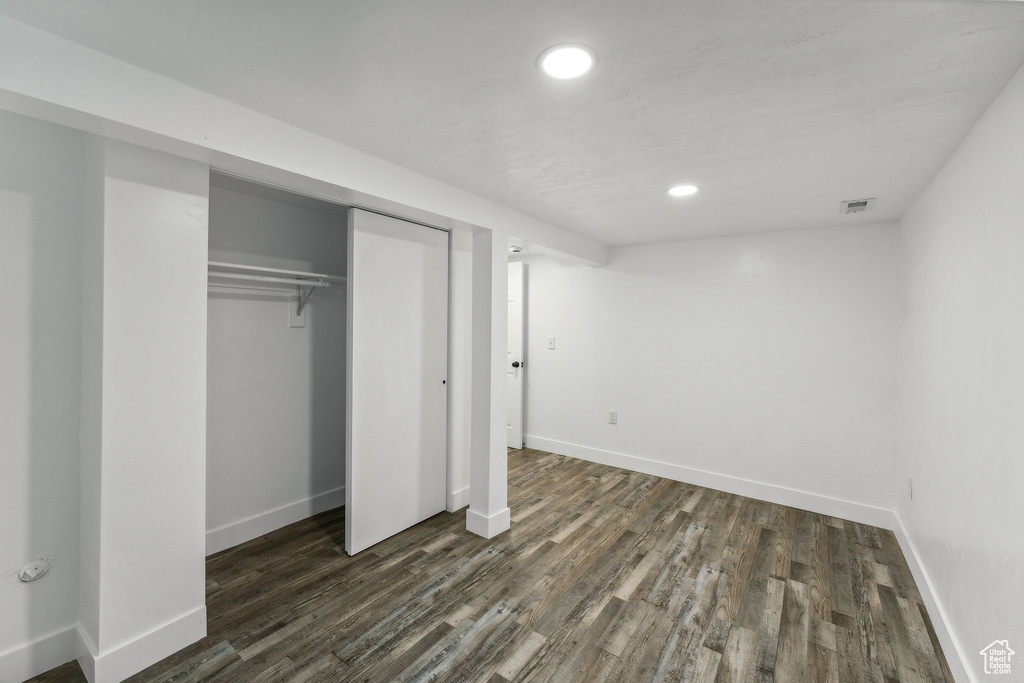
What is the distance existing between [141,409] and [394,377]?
137 cm

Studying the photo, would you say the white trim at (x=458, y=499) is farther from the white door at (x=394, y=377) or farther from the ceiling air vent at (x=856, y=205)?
the ceiling air vent at (x=856, y=205)

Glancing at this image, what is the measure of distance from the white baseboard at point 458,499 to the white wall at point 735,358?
1.70 metres

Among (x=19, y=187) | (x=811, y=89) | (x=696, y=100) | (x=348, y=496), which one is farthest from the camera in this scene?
(x=348, y=496)

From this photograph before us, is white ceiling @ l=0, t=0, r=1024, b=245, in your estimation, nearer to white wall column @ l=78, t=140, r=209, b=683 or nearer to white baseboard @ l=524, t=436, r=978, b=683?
white wall column @ l=78, t=140, r=209, b=683

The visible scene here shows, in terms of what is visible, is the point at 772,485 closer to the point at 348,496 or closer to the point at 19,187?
the point at 348,496

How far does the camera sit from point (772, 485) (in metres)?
3.71

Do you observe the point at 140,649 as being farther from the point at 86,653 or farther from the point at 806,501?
the point at 806,501

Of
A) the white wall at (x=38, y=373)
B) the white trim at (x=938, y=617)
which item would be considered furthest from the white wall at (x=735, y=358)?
the white wall at (x=38, y=373)

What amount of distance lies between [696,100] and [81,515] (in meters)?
2.91

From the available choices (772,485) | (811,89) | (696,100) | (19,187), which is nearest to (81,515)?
(19,187)

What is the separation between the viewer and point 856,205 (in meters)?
2.84

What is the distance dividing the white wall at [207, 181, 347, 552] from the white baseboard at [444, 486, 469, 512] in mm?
867

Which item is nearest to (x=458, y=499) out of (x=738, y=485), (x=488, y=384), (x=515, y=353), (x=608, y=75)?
(x=488, y=384)

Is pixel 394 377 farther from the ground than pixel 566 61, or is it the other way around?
pixel 566 61
